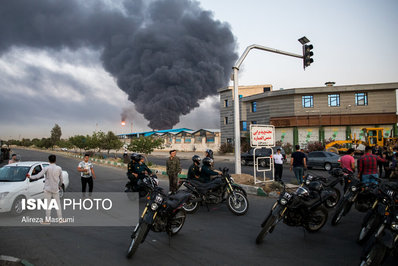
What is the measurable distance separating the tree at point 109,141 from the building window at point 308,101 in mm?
22989

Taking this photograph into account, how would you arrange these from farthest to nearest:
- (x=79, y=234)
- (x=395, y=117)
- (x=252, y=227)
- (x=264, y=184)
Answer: (x=395, y=117)
(x=264, y=184)
(x=252, y=227)
(x=79, y=234)

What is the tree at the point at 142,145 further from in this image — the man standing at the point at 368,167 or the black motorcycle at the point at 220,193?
the man standing at the point at 368,167

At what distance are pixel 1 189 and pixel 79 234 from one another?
114 inches

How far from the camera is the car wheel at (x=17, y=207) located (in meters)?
7.01

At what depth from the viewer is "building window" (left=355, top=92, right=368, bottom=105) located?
3244cm

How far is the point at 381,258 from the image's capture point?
10.6ft

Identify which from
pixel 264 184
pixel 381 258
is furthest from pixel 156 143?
pixel 381 258

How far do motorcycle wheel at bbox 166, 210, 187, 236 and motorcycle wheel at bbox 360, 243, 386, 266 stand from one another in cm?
302

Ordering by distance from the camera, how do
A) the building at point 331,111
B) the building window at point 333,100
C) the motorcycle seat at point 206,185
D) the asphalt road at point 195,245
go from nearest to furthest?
the asphalt road at point 195,245 < the motorcycle seat at point 206,185 < the building at point 331,111 < the building window at point 333,100

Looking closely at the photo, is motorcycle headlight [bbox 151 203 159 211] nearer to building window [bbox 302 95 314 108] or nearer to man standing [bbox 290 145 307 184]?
man standing [bbox 290 145 307 184]

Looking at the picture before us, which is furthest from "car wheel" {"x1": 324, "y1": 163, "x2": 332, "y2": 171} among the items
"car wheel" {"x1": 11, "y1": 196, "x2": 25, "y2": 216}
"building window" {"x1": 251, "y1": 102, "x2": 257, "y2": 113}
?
"building window" {"x1": 251, "y1": 102, "x2": 257, "y2": 113}

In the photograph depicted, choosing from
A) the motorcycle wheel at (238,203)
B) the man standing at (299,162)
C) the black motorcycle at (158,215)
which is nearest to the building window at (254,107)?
the man standing at (299,162)

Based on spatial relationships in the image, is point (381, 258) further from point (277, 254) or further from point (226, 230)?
point (226, 230)

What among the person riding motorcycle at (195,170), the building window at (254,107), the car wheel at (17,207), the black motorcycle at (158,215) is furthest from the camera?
the building window at (254,107)
